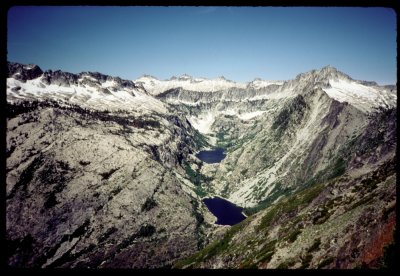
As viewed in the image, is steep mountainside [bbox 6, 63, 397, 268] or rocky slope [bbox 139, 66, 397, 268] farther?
steep mountainside [bbox 6, 63, 397, 268]

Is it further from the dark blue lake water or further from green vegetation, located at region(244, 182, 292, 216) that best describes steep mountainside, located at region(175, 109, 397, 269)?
the dark blue lake water

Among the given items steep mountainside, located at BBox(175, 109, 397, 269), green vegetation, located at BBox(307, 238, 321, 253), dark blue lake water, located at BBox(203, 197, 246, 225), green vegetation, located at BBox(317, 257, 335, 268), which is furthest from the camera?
dark blue lake water, located at BBox(203, 197, 246, 225)

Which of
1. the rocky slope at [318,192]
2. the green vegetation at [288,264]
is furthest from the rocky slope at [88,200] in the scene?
the green vegetation at [288,264]

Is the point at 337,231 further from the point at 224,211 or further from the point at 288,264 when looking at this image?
the point at 224,211

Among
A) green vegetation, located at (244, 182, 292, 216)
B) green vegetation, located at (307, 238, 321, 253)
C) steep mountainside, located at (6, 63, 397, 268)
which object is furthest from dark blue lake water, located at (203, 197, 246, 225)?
green vegetation, located at (307, 238, 321, 253)

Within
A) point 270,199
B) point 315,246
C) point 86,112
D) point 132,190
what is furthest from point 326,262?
point 86,112

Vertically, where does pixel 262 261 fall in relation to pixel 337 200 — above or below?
below

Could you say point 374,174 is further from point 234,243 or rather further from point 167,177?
point 167,177

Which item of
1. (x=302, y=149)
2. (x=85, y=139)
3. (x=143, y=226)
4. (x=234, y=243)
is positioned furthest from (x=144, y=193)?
(x=302, y=149)
